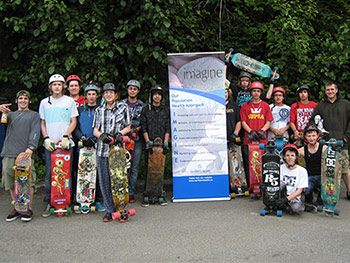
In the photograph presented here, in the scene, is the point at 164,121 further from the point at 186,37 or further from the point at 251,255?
the point at 251,255

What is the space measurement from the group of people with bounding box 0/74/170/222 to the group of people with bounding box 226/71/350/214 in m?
1.37

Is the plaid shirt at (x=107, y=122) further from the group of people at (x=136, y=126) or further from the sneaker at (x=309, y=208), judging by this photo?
the sneaker at (x=309, y=208)

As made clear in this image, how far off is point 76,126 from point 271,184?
3067 mm

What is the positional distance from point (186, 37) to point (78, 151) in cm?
307

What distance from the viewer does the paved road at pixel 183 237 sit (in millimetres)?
3773

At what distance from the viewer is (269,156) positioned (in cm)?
519

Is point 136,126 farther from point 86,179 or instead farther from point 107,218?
point 107,218

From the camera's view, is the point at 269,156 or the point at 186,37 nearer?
the point at 269,156

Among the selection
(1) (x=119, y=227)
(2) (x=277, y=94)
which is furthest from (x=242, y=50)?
(1) (x=119, y=227)

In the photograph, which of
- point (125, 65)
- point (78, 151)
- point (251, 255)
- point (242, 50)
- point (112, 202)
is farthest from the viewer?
point (242, 50)

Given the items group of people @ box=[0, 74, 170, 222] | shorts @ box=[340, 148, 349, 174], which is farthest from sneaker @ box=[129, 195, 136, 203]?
shorts @ box=[340, 148, 349, 174]

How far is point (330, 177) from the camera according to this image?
5148mm

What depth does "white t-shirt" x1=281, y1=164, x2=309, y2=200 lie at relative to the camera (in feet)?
16.8

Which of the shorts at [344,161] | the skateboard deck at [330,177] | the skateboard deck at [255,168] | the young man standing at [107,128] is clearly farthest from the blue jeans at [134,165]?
the shorts at [344,161]
